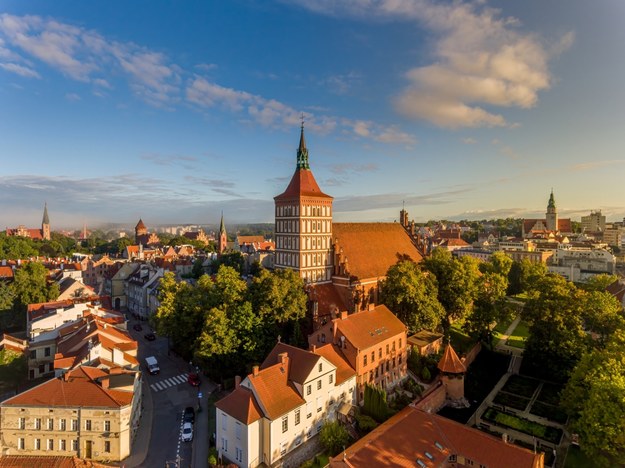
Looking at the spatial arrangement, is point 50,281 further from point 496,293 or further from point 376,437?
point 496,293

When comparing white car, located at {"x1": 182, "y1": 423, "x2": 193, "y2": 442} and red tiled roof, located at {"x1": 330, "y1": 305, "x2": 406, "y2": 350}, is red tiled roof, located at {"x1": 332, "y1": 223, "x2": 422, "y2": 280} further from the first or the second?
white car, located at {"x1": 182, "y1": 423, "x2": 193, "y2": 442}

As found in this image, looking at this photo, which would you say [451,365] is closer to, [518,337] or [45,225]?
[518,337]

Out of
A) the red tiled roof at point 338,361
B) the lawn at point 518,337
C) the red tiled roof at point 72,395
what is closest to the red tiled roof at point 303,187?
the red tiled roof at point 338,361

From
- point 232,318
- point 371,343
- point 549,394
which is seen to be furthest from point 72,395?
point 549,394

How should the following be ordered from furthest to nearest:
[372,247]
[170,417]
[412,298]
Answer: [372,247]
[412,298]
[170,417]

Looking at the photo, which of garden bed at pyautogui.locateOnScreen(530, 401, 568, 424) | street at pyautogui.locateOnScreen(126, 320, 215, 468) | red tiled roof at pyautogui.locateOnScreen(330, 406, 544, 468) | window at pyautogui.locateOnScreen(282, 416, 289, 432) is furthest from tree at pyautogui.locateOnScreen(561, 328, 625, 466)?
street at pyautogui.locateOnScreen(126, 320, 215, 468)

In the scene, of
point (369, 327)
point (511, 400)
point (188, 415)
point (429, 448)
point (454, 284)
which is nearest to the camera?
point (429, 448)

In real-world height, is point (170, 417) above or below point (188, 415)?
below

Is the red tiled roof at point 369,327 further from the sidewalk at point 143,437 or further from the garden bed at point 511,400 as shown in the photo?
A: the sidewalk at point 143,437
